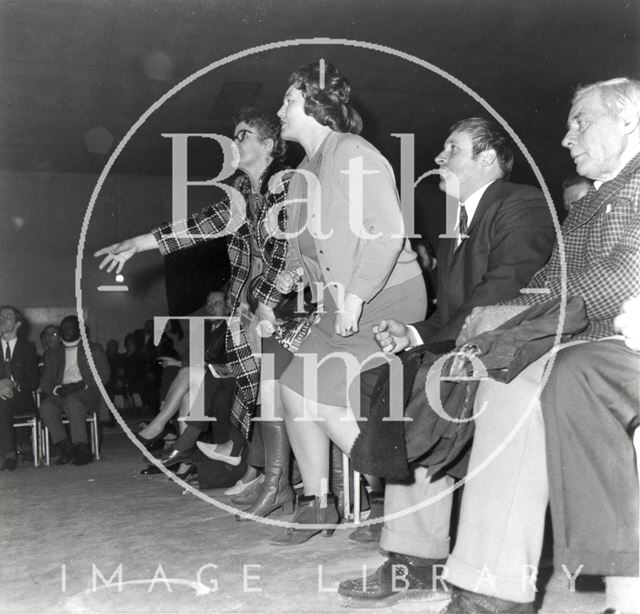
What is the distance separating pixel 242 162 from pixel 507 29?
2.80 metres

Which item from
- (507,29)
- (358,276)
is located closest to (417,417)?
(358,276)

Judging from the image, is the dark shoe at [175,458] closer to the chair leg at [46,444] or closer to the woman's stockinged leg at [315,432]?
the chair leg at [46,444]

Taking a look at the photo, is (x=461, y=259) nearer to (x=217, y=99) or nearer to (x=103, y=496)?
(x=103, y=496)

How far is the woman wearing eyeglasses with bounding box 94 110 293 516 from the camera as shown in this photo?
2451mm

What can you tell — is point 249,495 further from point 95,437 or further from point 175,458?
point 95,437

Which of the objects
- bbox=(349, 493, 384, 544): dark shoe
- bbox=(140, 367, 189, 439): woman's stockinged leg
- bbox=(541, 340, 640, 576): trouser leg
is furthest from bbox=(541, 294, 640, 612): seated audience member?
bbox=(140, 367, 189, 439): woman's stockinged leg

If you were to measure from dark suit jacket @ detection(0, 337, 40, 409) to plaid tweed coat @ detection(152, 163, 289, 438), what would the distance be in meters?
2.77

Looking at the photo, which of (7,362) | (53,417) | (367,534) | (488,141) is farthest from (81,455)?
(488,141)

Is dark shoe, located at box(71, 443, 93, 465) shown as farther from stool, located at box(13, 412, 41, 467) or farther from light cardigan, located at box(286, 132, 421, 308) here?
light cardigan, located at box(286, 132, 421, 308)

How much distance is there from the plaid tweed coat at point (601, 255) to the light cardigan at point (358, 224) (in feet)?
1.31

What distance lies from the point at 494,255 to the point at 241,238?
3.77ft

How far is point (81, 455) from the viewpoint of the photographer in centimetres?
448

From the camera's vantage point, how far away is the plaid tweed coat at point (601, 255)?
1.33 metres

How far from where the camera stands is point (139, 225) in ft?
28.9
